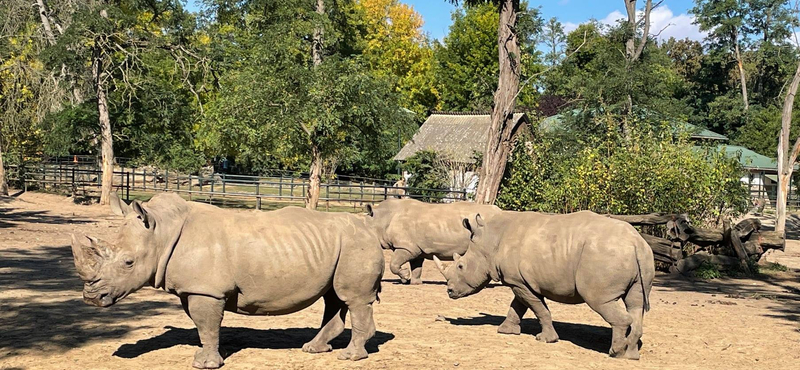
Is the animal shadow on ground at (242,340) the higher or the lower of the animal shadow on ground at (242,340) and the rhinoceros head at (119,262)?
the lower

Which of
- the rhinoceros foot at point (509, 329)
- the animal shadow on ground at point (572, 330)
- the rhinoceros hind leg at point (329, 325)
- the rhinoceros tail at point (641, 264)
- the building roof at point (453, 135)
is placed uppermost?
the building roof at point (453, 135)

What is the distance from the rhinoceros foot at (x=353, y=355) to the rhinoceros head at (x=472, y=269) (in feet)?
7.13

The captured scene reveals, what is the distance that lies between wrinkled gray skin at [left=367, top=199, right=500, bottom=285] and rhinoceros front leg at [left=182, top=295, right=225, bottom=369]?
23.7 feet

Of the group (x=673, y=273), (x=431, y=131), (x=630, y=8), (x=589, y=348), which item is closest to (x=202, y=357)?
(x=589, y=348)

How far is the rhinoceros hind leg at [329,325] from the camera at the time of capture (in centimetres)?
816

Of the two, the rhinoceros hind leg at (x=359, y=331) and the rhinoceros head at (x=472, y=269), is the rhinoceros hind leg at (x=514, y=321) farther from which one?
the rhinoceros hind leg at (x=359, y=331)

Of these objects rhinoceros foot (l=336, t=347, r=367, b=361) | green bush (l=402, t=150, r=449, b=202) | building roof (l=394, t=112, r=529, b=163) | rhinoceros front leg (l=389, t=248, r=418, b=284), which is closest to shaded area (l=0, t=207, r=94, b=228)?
rhinoceros front leg (l=389, t=248, r=418, b=284)

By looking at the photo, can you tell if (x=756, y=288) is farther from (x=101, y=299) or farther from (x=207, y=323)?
(x=101, y=299)

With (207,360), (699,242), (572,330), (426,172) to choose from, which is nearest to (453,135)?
(426,172)

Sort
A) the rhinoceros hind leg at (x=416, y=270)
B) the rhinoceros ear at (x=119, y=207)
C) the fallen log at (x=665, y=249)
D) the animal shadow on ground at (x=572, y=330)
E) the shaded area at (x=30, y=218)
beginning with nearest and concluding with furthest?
the rhinoceros ear at (x=119, y=207) → the animal shadow on ground at (x=572, y=330) → the rhinoceros hind leg at (x=416, y=270) → the fallen log at (x=665, y=249) → the shaded area at (x=30, y=218)

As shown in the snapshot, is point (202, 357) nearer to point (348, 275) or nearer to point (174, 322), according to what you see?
point (348, 275)

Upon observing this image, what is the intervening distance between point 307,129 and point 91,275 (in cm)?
1905

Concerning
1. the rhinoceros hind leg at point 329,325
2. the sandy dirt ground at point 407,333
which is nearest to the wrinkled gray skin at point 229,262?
the rhinoceros hind leg at point 329,325

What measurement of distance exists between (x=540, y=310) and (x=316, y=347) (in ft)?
9.18
